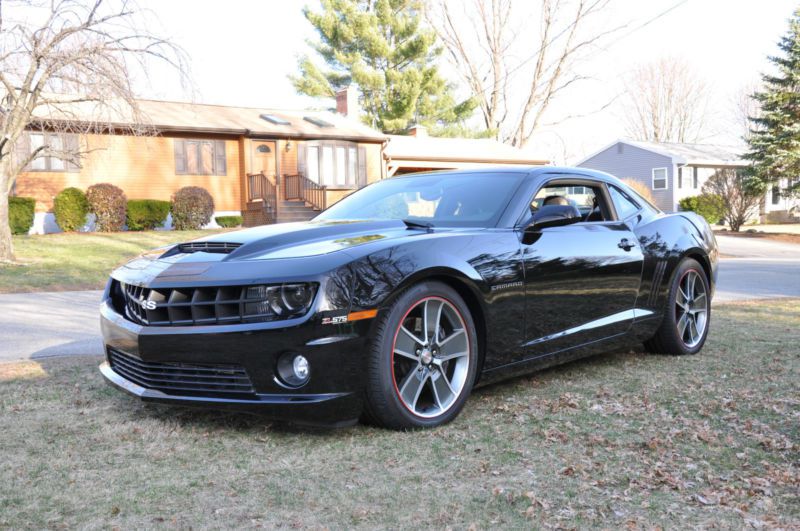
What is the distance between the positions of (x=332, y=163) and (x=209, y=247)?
26081mm

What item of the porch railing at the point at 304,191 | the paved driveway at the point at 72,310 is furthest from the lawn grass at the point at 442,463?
the porch railing at the point at 304,191

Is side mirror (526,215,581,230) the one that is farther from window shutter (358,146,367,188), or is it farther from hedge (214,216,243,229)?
window shutter (358,146,367,188)

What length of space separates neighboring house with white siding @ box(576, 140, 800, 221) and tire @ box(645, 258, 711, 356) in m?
34.5

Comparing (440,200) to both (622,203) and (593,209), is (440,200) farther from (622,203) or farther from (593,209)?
(622,203)

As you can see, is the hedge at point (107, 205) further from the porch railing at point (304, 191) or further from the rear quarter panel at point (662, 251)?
the rear quarter panel at point (662, 251)

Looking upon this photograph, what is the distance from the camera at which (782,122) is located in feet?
106

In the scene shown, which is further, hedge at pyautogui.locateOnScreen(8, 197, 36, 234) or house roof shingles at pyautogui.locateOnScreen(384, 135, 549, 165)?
house roof shingles at pyautogui.locateOnScreen(384, 135, 549, 165)

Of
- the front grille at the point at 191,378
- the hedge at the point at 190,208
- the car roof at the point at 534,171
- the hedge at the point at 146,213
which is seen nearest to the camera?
the front grille at the point at 191,378

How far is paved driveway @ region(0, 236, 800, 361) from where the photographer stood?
686 cm

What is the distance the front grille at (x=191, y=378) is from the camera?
375cm

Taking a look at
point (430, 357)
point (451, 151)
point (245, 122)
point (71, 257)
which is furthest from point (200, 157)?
point (430, 357)

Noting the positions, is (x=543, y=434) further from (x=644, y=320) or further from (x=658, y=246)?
(x=658, y=246)

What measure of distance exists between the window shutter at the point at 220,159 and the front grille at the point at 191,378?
79.3 ft

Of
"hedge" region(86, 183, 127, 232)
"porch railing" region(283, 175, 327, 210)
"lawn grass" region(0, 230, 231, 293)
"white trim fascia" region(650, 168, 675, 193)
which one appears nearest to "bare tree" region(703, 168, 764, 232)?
"white trim fascia" region(650, 168, 675, 193)
